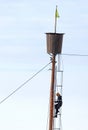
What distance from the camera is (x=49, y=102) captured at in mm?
55094

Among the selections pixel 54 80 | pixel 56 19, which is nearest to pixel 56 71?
pixel 54 80

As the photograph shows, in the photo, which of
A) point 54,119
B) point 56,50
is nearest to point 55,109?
point 54,119

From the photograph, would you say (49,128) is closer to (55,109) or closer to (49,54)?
(55,109)

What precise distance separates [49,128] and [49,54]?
5837 millimetres

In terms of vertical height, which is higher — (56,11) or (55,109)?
(56,11)

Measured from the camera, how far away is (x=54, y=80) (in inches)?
2170

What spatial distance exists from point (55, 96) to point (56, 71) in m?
2.00

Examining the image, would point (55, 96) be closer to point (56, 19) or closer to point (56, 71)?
point (56, 71)

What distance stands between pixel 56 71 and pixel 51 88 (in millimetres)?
1456

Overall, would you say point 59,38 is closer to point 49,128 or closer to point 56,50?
point 56,50

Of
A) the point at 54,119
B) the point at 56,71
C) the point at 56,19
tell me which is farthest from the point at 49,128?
the point at 56,19

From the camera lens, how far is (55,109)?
184 ft

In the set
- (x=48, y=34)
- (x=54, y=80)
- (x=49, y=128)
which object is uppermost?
(x=48, y=34)

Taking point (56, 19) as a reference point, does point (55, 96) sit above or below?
below
